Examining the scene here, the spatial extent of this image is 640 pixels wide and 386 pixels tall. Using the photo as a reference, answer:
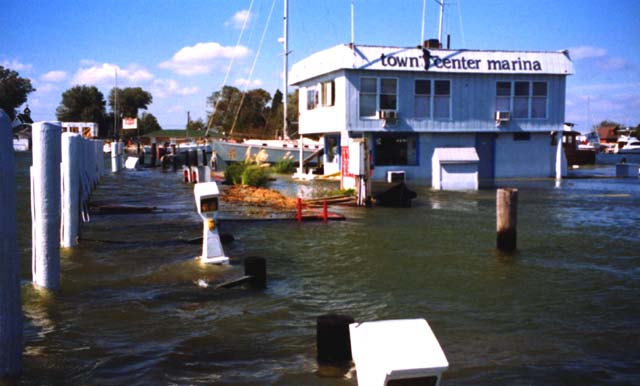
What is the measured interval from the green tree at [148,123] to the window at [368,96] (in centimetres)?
9899

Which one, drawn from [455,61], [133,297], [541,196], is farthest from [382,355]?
[455,61]

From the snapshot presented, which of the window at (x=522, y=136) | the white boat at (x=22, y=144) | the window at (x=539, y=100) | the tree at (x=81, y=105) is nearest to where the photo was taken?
the window at (x=539, y=100)

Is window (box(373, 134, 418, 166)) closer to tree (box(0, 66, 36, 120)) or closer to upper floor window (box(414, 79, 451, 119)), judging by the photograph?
upper floor window (box(414, 79, 451, 119))

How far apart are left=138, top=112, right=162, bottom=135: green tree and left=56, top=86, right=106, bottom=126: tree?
1123cm

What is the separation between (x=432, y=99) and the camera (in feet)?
95.2

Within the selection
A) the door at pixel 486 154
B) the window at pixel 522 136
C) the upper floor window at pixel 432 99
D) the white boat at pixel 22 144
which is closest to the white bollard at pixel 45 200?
the upper floor window at pixel 432 99

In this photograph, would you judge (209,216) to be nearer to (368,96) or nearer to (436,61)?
(368,96)

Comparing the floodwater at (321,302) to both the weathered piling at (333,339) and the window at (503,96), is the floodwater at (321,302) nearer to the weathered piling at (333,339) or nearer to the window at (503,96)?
the weathered piling at (333,339)

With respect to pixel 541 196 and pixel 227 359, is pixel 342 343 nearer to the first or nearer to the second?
Result: pixel 227 359

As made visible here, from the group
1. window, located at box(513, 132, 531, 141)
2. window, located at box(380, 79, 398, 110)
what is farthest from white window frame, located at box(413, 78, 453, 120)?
window, located at box(513, 132, 531, 141)

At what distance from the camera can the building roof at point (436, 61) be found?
2759 cm

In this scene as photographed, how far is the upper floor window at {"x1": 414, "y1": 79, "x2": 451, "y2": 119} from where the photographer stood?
94.7ft

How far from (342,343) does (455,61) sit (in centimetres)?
2465

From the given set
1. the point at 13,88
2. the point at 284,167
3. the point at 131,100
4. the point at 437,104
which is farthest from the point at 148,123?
the point at 437,104
